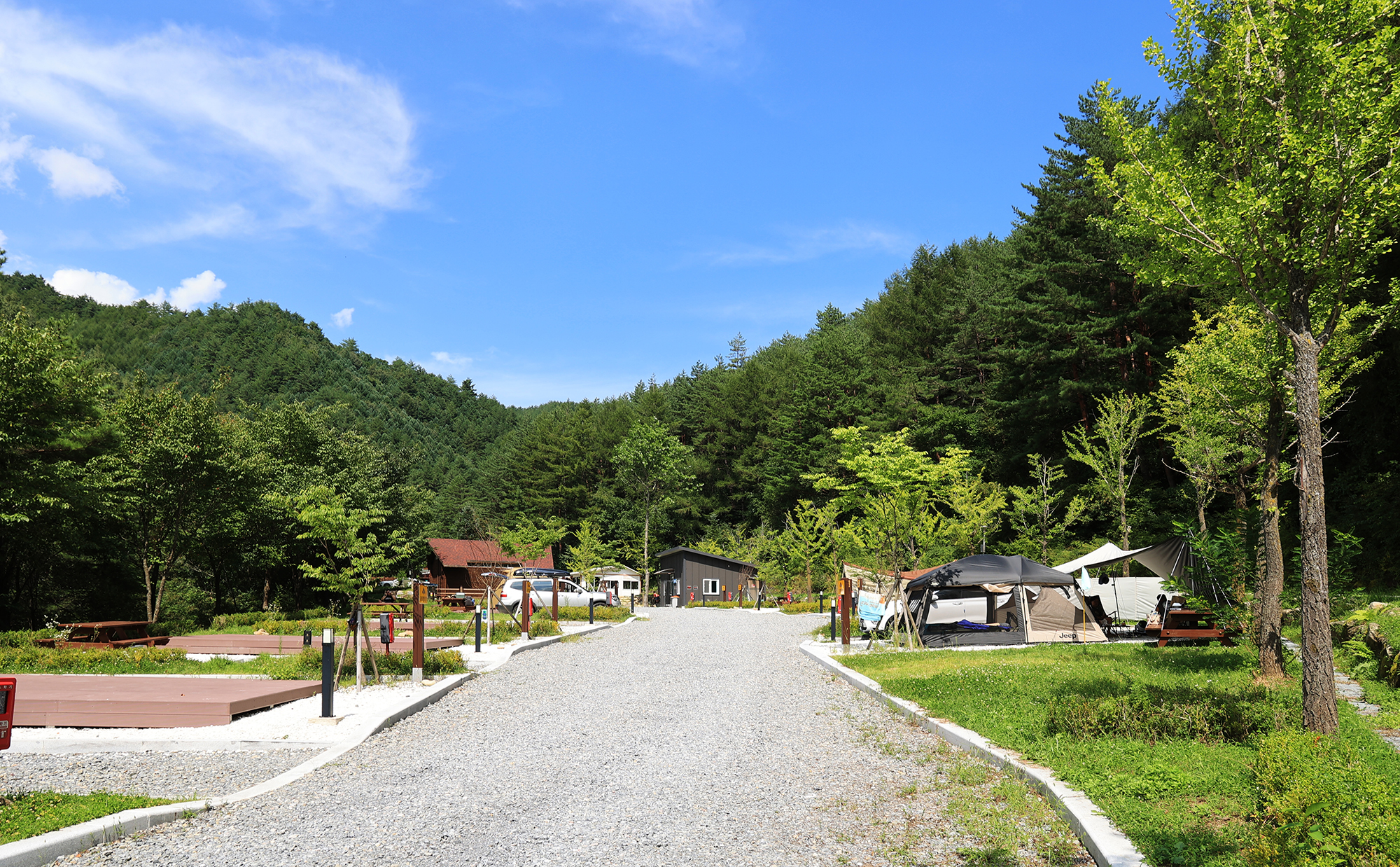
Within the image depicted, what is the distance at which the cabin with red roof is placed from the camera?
60.4 meters

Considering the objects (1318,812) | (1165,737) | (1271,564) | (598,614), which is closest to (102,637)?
(598,614)

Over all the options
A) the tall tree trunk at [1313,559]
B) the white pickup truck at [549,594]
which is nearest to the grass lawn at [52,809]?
the tall tree trunk at [1313,559]

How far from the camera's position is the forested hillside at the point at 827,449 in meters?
23.0

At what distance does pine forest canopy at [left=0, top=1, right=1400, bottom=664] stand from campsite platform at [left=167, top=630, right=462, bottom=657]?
5.35 ft

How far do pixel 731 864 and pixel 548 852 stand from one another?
43.5 inches

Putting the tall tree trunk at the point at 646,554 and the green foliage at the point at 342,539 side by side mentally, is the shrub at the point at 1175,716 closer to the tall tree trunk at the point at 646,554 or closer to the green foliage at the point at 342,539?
the green foliage at the point at 342,539

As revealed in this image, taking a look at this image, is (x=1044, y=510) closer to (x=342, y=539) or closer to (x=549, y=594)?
(x=549, y=594)

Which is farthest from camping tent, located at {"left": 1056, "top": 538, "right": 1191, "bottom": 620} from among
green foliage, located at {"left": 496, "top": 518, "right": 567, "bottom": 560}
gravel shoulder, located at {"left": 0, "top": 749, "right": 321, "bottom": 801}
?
green foliage, located at {"left": 496, "top": 518, "right": 567, "bottom": 560}

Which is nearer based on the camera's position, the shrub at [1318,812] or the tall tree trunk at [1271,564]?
the shrub at [1318,812]

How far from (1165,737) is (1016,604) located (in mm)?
12943

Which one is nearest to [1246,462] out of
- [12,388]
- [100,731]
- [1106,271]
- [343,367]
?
[1106,271]

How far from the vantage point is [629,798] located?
6.18m

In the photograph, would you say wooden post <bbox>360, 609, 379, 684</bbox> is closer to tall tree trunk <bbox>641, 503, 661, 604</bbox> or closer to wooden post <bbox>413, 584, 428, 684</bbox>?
wooden post <bbox>413, 584, 428, 684</bbox>

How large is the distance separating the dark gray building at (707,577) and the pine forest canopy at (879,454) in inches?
87.7
